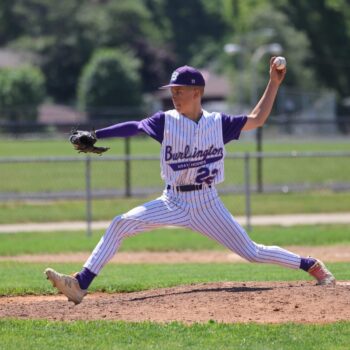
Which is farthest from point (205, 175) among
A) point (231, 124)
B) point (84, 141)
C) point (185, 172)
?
point (84, 141)

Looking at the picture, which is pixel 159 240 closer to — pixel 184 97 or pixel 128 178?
pixel 128 178

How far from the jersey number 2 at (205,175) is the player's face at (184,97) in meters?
0.50

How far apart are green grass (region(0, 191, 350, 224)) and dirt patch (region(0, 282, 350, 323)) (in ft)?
36.5

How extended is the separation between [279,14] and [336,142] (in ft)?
115

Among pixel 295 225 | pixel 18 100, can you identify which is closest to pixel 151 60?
pixel 18 100

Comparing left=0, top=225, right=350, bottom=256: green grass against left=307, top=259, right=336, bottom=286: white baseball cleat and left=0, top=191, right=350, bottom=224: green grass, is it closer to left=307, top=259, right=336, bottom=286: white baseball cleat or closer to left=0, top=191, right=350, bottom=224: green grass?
left=0, top=191, right=350, bottom=224: green grass

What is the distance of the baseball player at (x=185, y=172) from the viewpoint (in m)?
8.30

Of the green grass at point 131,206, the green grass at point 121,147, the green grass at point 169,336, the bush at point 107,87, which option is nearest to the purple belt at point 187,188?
the green grass at point 169,336

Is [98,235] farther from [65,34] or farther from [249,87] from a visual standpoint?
[65,34]

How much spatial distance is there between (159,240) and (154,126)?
864 cm

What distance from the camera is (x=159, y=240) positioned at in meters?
16.9

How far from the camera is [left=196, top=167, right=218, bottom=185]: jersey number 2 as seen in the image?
8.41 m

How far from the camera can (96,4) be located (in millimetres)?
82125

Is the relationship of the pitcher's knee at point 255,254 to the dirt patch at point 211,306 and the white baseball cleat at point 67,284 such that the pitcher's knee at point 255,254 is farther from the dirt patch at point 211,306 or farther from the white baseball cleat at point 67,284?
the white baseball cleat at point 67,284
